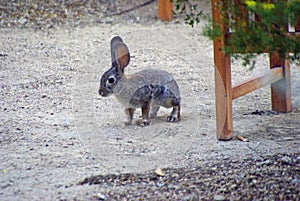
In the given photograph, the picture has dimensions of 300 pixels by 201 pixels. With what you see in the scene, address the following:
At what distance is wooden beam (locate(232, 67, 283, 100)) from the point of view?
4.60 m

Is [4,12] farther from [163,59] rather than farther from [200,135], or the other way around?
[200,135]

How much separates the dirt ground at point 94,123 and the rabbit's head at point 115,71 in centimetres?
28

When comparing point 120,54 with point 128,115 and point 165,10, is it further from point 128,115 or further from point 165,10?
point 165,10

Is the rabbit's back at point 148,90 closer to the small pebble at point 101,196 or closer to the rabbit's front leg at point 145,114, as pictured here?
the rabbit's front leg at point 145,114

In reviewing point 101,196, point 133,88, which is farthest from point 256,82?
point 101,196

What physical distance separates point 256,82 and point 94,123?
1275 mm

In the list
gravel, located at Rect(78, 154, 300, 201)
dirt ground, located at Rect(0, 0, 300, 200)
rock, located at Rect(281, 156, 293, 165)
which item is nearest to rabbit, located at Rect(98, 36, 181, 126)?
dirt ground, located at Rect(0, 0, 300, 200)

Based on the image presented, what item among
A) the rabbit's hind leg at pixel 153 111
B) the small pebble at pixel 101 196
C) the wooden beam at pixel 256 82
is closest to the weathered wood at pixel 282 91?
the wooden beam at pixel 256 82

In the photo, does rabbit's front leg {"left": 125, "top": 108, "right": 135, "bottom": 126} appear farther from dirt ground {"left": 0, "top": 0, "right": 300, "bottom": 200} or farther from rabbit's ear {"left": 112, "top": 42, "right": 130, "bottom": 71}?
rabbit's ear {"left": 112, "top": 42, "right": 130, "bottom": 71}

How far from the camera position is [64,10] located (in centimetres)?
970

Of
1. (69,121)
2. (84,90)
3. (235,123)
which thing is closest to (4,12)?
(84,90)

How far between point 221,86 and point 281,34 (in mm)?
1411

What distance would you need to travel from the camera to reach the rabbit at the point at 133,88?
4.85 metres

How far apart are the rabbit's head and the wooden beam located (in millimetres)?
886
